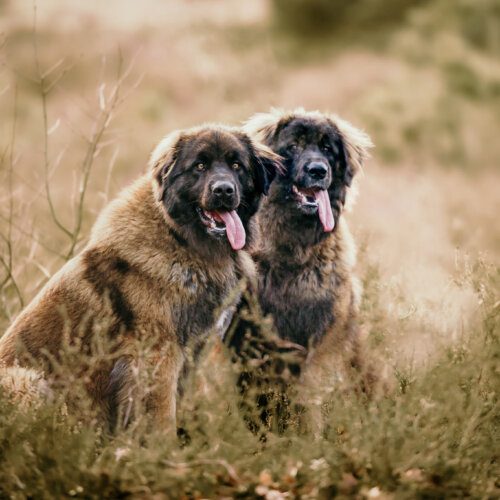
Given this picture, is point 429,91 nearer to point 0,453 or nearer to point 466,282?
point 466,282

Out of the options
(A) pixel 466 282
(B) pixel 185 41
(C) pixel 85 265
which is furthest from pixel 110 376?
(B) pixel 185 41

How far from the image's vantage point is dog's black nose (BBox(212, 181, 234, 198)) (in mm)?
3951

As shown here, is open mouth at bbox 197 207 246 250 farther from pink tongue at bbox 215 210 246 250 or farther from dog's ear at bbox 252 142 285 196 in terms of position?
dog's ear at bbox 252 142 285 196

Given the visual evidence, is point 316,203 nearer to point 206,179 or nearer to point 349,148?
point 349,148

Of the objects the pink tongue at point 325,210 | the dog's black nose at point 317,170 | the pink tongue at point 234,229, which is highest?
the dog's black nose at point 317,170

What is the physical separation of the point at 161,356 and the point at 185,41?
15.7 metres

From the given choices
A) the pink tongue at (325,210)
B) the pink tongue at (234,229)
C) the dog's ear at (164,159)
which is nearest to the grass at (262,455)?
the pink tongue at (234,229)

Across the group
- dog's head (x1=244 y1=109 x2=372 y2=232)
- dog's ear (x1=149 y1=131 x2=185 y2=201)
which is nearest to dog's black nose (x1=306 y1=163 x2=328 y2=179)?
dog's head (x1=244 y1=109 x2=372 y2=232)

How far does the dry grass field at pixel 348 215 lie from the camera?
2.97m

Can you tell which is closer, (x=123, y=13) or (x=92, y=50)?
(x=92, y=50)

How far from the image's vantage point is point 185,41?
59.4 ft

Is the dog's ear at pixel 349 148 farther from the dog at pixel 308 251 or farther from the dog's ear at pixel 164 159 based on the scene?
the dog's ear at pixel 164 159

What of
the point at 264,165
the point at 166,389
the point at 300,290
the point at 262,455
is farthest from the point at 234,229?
the point at 262,455

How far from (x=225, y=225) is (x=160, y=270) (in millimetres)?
523
